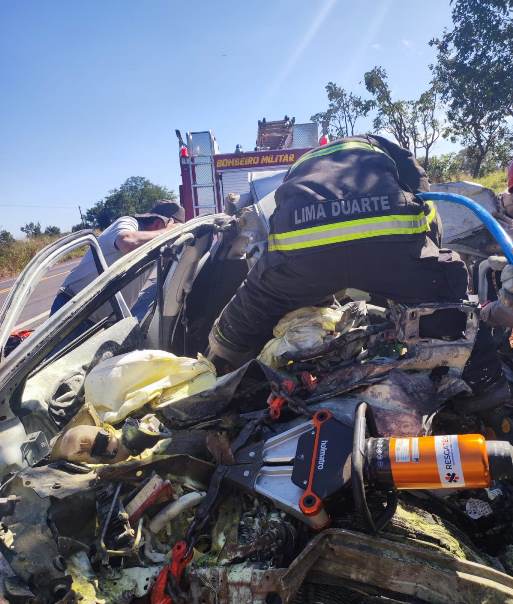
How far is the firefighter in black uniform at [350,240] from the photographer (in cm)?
185

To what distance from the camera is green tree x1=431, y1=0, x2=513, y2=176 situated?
14453 millimetres

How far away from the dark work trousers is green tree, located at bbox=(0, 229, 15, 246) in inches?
1020

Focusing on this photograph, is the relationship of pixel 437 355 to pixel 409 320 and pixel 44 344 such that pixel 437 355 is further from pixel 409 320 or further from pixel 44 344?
pixel 44 344

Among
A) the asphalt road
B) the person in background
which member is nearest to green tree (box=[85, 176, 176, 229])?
the asphalt road

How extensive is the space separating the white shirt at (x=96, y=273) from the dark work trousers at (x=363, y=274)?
0.88 metres

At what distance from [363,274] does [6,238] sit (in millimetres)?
28504

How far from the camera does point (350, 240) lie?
184 centimetres

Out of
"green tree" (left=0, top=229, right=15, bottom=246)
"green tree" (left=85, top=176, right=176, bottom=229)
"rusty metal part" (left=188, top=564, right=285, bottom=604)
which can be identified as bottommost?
"rusty metal part" (left=188, top=564, right=285, bottom=604)

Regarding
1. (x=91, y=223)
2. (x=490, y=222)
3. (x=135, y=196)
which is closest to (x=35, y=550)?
(x=490, y=222)

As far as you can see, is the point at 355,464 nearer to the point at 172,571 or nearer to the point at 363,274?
the point at 172,571

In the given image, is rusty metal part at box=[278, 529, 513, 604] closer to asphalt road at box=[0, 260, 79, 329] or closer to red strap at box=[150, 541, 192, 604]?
red strap at box=[150, 541, 192, 604]

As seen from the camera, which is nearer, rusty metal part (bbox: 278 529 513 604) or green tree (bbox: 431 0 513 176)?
rusty metal part (bbox: 278 529 513 604)

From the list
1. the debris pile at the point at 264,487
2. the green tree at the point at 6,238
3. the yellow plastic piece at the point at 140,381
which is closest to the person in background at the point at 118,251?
the yellow plastic piece at the point at 140,381

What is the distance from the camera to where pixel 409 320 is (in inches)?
76.0
